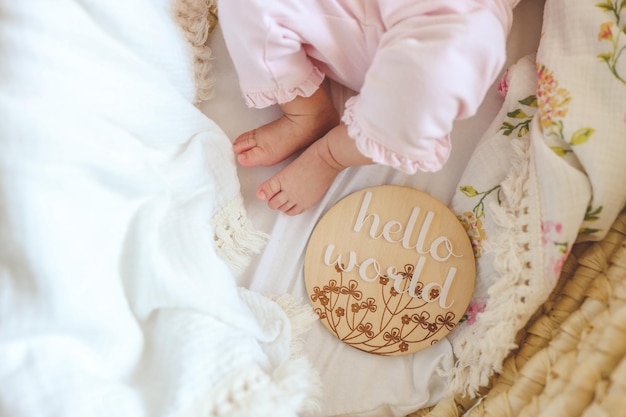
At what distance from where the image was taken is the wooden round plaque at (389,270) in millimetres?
869

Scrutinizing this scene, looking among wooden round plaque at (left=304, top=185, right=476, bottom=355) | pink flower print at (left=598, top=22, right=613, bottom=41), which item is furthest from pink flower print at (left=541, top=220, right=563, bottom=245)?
pink flower print at (left=598, top=22, right=613, bottom=41)

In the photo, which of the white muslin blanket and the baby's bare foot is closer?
the white muslin blanket

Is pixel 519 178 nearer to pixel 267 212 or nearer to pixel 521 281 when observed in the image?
pixel 521 281

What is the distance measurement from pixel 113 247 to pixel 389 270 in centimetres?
39

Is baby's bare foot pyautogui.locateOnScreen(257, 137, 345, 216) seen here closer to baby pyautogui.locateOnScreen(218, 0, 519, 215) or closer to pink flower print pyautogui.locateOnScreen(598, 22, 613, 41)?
baby pyautogui.locateOnScreen(218, 0, 519, 215)

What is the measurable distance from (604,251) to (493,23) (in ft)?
1.07

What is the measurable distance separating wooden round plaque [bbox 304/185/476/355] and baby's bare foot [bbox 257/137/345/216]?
0.04 metres

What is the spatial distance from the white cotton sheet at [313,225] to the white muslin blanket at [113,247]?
3.0 inches

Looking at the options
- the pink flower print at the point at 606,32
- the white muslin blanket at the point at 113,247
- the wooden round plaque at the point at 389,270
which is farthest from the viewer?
the wooden round plaque at the point at 389,270

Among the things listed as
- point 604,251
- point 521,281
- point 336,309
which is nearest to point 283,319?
point 336,309

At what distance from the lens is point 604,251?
0.77 m

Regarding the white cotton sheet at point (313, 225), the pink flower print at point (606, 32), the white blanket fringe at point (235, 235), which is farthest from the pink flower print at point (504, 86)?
the white blanket fringe at point (235, 235)

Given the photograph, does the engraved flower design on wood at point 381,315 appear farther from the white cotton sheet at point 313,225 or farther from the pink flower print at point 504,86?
the pink flower print at point 504,86

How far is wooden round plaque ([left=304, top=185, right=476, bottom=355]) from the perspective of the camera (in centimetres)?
87
